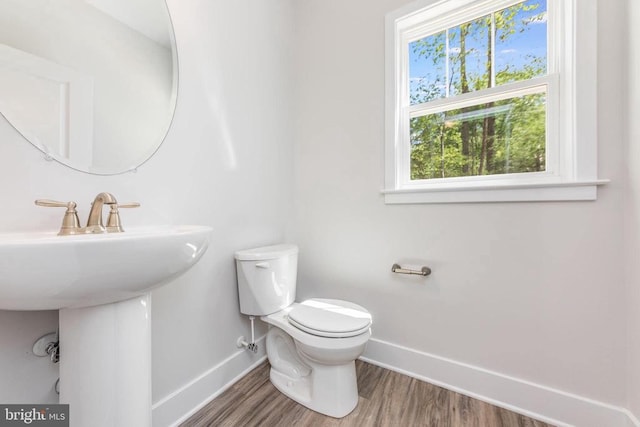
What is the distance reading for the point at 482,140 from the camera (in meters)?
1.39

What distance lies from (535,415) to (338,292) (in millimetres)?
1034

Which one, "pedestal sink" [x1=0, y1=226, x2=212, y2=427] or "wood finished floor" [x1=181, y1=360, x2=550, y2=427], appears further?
"wood finished floor" [x1=181, y1=360, x2=550, y2=427]

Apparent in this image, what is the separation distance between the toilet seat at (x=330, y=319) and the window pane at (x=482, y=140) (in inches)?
32.9

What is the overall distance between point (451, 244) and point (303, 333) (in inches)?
33.0

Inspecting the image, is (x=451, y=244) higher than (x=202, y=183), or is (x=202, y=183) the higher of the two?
(x=202, y=183)

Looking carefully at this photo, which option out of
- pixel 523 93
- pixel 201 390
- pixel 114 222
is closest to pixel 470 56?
pixel 523 93

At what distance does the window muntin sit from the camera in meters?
1.28

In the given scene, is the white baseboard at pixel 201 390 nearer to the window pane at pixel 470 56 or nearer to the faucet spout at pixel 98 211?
the faucet spout at pixel 98 211

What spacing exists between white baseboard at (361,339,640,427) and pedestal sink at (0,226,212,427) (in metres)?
1.19

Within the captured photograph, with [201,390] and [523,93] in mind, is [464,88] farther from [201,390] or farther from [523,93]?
[201,390]

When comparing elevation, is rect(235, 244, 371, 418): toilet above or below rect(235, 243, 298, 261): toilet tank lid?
below

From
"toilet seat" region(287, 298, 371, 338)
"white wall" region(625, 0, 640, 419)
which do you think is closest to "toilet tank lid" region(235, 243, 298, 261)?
"toilet seat" region(287, 298, 371, 338)

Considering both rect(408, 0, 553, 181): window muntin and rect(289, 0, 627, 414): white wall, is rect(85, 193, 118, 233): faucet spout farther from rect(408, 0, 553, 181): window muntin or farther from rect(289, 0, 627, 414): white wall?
rect(408, 0, 553, 181): window muntin

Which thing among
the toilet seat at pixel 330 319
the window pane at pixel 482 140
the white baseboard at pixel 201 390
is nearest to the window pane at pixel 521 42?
the window pane at pixel 482 140
